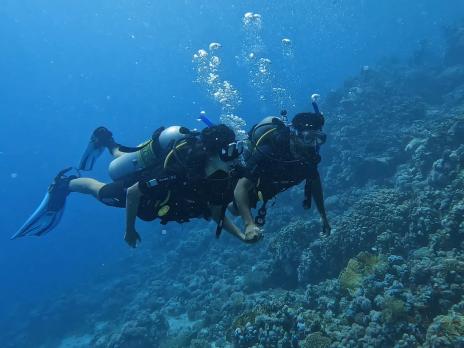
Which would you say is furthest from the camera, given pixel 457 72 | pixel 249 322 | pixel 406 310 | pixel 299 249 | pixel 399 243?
pixel 457 72

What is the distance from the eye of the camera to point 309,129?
16.0ft

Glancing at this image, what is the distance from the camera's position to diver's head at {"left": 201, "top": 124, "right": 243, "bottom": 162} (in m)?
4.84

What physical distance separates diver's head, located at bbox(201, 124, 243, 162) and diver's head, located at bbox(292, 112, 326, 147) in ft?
2.75

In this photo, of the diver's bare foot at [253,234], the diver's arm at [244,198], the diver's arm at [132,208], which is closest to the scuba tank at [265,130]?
the diver's arm at [244,198]

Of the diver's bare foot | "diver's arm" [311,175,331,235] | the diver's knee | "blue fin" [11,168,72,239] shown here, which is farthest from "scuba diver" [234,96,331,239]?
"blue fin" [11,168,72,239]

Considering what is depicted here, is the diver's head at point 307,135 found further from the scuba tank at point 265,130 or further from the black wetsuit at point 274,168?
the scuba tank at point 265,130

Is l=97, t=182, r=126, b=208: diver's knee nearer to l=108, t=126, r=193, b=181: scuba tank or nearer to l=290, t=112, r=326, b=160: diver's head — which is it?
l=108, t=126, r=193, b=181: scuba tank

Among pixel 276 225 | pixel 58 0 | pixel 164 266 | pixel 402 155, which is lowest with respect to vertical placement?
pixel 164 266

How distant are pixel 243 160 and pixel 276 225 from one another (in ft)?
39.8

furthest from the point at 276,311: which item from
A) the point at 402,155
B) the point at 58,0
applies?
the point at 58,0

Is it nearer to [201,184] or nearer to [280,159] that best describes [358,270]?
[280,159]

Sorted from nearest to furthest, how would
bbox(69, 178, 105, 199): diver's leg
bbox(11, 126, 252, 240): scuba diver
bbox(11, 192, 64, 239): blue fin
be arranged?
bbox(11, 126, 252, 240): scuba diver → bbox(69, 178, 105, 199): diver's leg → bbox(11, 192, 64, 239): blue fin

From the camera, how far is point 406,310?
20.1 ft

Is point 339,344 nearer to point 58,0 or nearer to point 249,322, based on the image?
point 249,322
